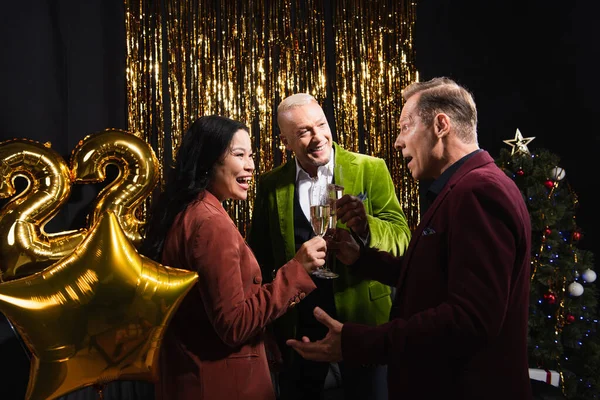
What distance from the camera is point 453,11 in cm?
469

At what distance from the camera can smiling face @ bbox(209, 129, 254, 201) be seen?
1.94 meters

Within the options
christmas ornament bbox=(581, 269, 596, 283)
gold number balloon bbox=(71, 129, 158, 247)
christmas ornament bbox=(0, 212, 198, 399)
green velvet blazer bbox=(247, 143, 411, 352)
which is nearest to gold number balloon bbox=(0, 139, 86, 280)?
gold number balloon bbox=(71, 129, 158, 247)

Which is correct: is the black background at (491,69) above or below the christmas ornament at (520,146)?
above

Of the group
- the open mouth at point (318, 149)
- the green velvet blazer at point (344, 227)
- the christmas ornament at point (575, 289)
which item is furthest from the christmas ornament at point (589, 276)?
the open mouth at point (318, 149)

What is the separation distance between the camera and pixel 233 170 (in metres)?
1.94

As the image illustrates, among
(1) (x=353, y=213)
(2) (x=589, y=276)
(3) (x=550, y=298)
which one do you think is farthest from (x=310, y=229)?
(2) (x=589, y=276)

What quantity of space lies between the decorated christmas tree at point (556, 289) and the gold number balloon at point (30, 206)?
119 inches

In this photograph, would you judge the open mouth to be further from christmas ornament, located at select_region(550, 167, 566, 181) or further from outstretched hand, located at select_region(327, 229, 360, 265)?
christmas ornament, located at select_region(550, 167, 566, 181)

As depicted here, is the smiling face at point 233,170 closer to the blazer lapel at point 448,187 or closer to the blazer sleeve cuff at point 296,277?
the blazer sleeve cuff at point 296,277

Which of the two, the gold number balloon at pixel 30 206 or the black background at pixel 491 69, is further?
the black background at pixel 491 69

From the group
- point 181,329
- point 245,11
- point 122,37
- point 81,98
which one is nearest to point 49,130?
point 81,98

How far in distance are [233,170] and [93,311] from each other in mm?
709

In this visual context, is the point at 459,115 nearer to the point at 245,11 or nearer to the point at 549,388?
the point at 549,388

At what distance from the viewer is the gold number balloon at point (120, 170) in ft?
9.90
